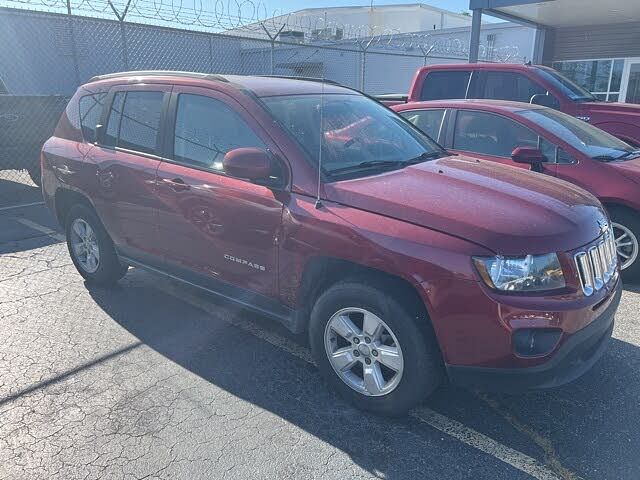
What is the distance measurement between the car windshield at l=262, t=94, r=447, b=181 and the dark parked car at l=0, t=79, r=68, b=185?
6.14 m

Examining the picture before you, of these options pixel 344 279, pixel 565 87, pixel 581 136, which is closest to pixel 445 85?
pixel 565 87

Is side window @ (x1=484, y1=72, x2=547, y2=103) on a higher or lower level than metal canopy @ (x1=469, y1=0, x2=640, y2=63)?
lower

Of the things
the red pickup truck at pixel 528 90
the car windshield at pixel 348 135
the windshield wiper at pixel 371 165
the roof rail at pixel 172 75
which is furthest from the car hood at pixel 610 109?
the roof rail at pixel 172 75

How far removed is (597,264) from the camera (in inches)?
111

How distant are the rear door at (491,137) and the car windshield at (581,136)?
0.15m

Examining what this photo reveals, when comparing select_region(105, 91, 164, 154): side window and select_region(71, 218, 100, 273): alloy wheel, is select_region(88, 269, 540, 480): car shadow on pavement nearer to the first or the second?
select_region(71, 218, 100, 273): alloy wheel

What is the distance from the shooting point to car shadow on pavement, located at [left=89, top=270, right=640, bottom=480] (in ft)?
8.57

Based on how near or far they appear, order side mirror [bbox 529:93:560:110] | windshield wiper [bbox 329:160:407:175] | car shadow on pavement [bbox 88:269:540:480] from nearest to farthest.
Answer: car shadow on pavement [bbox 88:269:540:480]
windshield wiper [bbox 329:160:407:175]
side mirror [bbox 529:93:560:110]

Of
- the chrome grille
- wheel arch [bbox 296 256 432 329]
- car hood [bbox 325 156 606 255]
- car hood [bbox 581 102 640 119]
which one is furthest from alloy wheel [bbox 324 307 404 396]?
car hood [bbox 581 102 640 119]

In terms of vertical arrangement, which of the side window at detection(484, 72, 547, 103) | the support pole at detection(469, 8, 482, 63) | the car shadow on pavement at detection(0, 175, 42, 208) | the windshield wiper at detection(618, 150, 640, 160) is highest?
the support pole at detection(469, 8, 482, 63)

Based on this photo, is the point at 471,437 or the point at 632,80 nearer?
the point at 471,437

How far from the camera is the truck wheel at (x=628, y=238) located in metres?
4.79

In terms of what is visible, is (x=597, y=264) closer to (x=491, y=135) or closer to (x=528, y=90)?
(x=491, y=135)

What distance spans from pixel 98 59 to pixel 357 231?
704 inches
